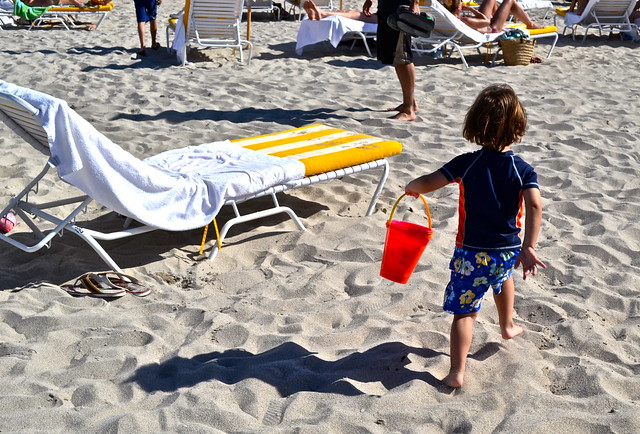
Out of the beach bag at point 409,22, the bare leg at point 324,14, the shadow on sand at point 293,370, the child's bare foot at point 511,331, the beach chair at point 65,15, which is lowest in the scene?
the beach chair at point 65,15

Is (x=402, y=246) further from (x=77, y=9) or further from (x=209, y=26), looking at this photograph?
(x=77, y=9)

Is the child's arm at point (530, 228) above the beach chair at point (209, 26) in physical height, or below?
above

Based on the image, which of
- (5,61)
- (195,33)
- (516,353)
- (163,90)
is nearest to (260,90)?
(163,90)

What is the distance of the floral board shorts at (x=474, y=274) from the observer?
2.77m

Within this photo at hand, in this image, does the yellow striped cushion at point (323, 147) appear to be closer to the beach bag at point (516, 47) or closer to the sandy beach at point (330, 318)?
the sandy beach at point (330, 318)

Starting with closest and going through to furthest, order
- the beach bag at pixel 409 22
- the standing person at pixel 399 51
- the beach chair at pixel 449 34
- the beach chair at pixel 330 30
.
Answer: the beach bag at pixel 409 22 < the standing person at pixel 399 51 < the beach chair at pixel 449 34 < the beach chair at pixel 330 30

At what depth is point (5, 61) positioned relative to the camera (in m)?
9.57

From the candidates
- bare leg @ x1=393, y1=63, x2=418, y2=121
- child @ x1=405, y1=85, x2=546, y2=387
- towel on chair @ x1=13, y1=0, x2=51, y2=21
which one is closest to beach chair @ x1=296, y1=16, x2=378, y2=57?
bare leg @ x1=393, y1=63, x2=418, y2=121

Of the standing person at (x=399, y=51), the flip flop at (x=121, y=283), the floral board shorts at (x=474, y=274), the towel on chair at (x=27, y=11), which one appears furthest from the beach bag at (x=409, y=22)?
the towel on chair at (x=27, y=11)

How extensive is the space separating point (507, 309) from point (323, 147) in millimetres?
2133

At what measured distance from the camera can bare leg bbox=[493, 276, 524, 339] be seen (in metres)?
2.98

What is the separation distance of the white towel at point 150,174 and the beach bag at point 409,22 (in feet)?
8.15

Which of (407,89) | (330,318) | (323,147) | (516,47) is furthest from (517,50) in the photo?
(330,318)

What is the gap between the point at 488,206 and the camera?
2721mm
